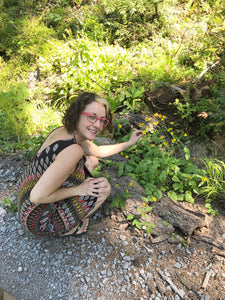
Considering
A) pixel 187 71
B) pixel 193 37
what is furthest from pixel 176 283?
pixel 193 37

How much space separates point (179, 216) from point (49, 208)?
4.57ft

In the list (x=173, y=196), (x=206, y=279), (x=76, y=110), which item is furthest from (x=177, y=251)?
(x=76, y=110)

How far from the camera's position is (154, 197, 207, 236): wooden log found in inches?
99.3

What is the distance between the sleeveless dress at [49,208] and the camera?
2047 millimetres

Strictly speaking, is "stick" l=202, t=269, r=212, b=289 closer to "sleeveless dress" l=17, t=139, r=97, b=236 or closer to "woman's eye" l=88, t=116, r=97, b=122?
"sleeveless dress" l=17, t=139, r=97, b=236

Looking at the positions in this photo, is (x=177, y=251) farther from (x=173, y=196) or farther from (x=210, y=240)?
(x=173, y=196)

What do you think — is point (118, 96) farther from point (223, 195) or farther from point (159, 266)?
point (159, 266)

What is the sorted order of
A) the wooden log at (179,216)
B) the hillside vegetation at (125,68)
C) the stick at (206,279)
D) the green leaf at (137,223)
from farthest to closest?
1. the hillside vegetation at (125,68)
2. the wooden log at (179,216)
3. the green leaf at (137,223)
4. the stick at (206,279)

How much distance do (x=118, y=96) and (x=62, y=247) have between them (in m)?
2.65

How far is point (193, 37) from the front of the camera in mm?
5328

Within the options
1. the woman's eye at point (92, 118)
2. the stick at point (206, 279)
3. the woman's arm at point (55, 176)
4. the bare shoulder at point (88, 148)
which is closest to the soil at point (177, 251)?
the stick at point (206, 279)

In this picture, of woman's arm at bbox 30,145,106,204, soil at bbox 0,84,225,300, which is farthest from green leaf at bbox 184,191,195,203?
woman's arm at bbox 30,145,106,204

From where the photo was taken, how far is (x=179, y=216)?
2.59 meters

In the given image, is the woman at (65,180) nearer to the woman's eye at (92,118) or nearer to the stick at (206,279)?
the woman's eye at (92,118)
